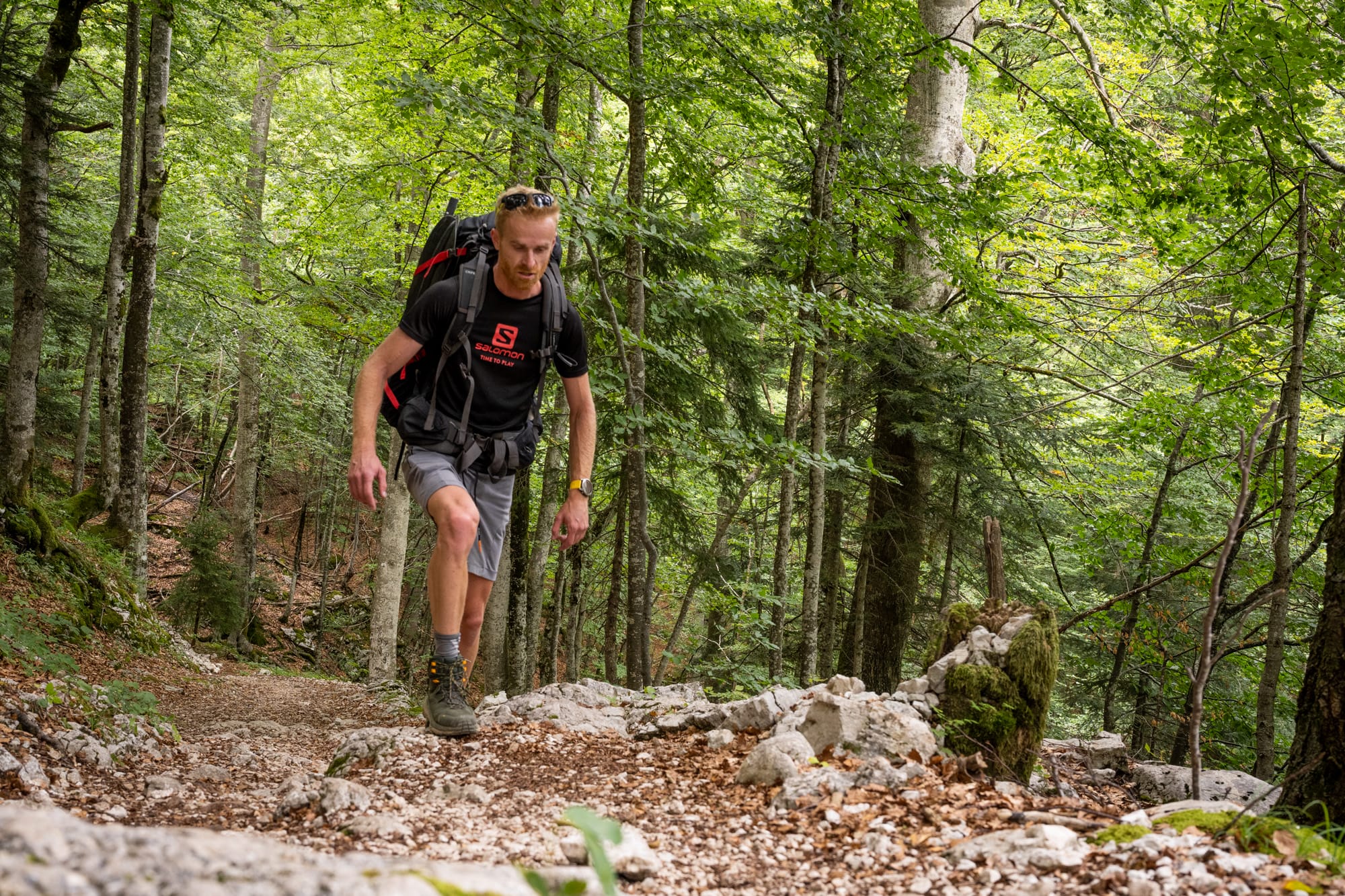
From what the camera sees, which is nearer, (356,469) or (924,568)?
(356,469)

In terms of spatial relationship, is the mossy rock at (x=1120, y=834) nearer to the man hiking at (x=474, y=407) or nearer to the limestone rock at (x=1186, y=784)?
the man hiking at (x=474, y=407)

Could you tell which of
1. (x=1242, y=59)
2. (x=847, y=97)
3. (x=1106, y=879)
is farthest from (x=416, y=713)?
(x=1242, y=59)

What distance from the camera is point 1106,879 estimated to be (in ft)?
7.16

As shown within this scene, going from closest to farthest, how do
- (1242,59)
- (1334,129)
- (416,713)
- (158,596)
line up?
(1242,59) → (416,713) → (1334,129) → (158,596)

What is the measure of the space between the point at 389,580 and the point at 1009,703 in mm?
9666

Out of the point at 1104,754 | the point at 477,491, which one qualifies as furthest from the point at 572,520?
the point at 1104,754

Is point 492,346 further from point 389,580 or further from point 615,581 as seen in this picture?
point 389,580

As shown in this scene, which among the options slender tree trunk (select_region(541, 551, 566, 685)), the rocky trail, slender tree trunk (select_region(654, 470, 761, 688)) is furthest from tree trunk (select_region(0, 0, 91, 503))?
slender tree trunk (select_region(654, 470, 761, 688))

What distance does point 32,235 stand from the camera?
10.1 metres

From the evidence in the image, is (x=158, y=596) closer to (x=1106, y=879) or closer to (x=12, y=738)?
(x=12, y=738)

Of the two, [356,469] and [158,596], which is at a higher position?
[356,469]

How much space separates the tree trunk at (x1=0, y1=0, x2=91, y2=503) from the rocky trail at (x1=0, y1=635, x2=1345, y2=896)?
6.53 m

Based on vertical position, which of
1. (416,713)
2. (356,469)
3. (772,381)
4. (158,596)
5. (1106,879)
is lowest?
(158,596)

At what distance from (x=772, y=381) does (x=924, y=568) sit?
435cm
